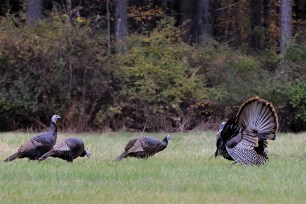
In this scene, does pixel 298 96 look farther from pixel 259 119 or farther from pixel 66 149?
pixel 66 149

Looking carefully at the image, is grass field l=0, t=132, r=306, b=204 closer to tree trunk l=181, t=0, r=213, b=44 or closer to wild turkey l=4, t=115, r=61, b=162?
wild turkey l=4, t=115, r=61, b=162

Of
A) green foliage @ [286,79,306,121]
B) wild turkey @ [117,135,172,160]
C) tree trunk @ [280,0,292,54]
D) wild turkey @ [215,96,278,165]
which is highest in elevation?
tree trunk @ [280,0,292,54]

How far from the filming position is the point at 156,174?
1278 centimetres

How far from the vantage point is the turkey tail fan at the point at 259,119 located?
45.3 feet

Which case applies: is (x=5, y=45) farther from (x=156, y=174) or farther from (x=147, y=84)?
(x=156, y=174)

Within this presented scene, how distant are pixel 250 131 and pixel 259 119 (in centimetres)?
29

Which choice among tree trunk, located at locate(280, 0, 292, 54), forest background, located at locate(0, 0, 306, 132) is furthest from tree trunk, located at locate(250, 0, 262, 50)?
forest background, located at locate(0, 0, 306, 132)

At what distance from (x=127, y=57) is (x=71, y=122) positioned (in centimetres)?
391

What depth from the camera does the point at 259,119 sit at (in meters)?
13.9

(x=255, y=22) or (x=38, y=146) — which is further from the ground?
(x=255, y=22)

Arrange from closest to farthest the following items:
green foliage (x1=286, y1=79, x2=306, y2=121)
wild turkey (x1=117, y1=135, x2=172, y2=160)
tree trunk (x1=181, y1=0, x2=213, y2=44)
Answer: wild turkey (x1=117, y1=135, x2=172, y2=160), green foliage (x1=286, y1=79, x2=306, y2=121), tree trunk (x1=181, y1=0, x2=213, y2=44)

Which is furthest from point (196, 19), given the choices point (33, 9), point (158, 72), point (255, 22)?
point (158, 72)

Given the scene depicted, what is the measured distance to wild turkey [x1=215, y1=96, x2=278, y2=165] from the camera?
1379cm

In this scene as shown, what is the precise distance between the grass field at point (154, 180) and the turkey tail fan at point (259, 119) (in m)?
0.67
